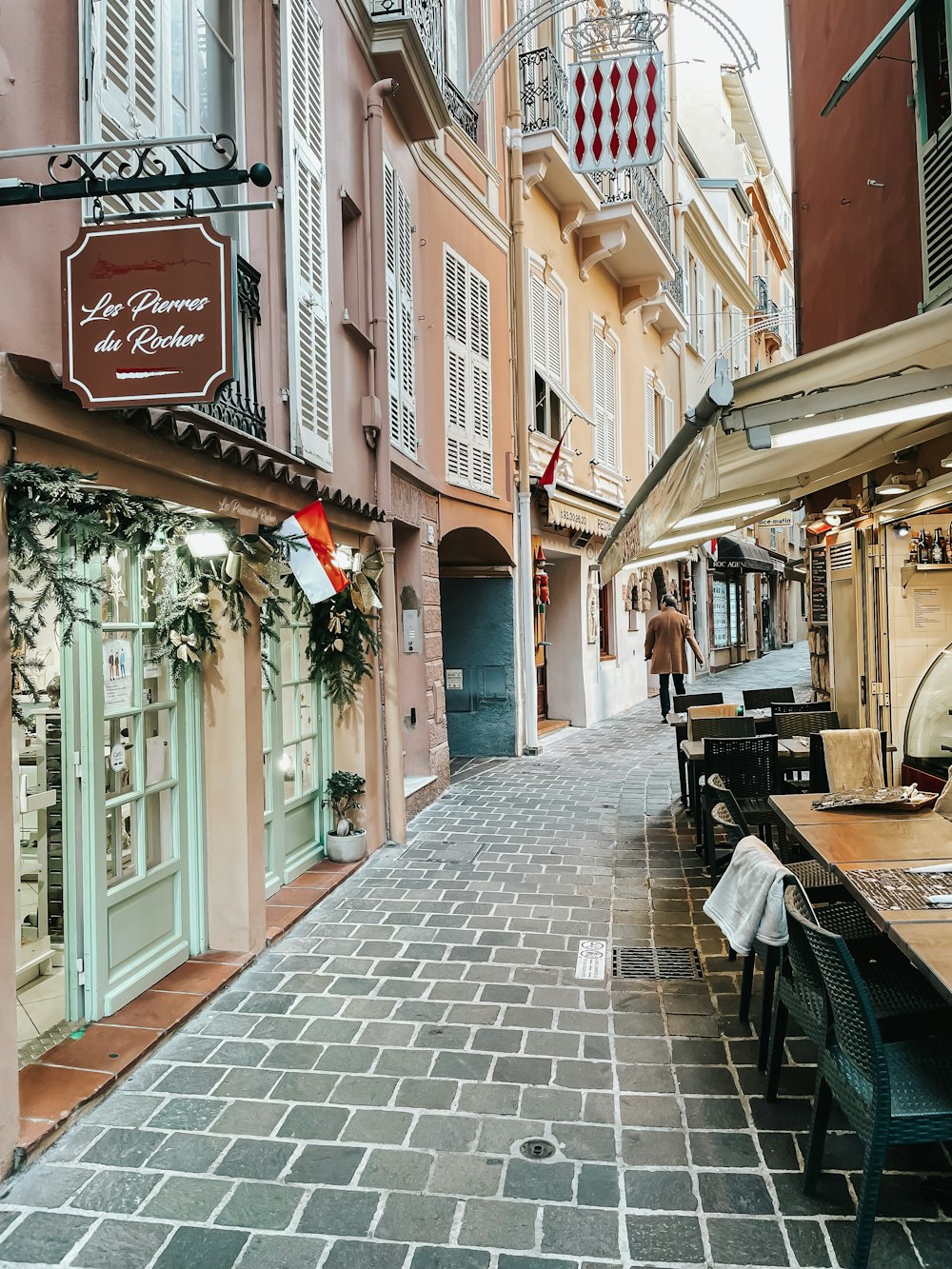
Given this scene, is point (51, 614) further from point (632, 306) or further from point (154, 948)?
point (632, 306)

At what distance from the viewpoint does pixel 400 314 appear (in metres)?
8.72

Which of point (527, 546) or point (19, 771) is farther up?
point (527, 546)

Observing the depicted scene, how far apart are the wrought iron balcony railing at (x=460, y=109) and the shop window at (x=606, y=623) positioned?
8.04 meters

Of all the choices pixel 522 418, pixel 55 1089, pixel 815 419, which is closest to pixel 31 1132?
pixel 55 1089

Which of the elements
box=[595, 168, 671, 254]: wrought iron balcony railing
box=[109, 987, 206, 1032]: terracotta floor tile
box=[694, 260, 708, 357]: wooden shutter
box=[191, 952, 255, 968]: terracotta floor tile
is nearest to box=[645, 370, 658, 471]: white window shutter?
box=[595, 168, 671, 254]: wrought iron balcony railing

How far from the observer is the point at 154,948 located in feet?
15.5

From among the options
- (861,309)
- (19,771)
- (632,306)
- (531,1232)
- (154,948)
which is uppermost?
(632,306)

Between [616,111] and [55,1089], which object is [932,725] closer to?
Answer: [616,111]

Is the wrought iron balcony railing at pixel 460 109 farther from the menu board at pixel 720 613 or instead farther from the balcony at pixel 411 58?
the menu board at pixel 720 613

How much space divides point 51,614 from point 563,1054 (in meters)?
2.88

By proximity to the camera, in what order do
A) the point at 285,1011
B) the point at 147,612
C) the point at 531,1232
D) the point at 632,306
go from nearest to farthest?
the point at 531,1232, the point at 285,1011, the point at 147,612, the point at 632,306

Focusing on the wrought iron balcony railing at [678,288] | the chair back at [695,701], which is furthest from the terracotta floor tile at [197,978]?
the wrought iron balcony railing at [678,288]

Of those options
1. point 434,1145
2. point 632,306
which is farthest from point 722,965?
point 632,306

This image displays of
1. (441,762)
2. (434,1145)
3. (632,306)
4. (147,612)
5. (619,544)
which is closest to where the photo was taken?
(434,1145)
